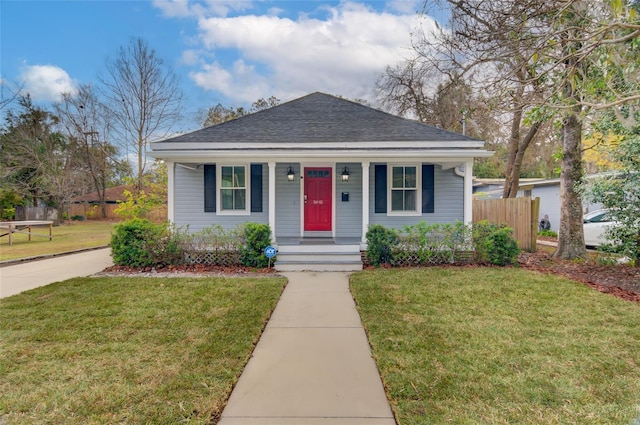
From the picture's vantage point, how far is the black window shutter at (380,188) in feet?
30.0

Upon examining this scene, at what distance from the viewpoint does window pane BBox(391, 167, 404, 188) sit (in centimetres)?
921

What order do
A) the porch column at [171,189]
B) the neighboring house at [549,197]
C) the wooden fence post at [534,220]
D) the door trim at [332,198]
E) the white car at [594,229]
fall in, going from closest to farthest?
the porch column at [171,189]
the door trim at [332,198]
the wooden fence post at [534,220]
the white car at [594,229]
the neighboring house at [549,197]

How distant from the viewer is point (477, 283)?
19.7 ft

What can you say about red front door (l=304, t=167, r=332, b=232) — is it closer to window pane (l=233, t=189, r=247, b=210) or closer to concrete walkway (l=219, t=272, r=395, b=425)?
window pane (l=233, t=189, r=247, b=210)

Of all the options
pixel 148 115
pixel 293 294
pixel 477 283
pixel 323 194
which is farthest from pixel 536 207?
pixel 148 115

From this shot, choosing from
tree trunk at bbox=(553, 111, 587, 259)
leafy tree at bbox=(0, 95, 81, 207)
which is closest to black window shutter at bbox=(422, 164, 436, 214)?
tree trunk at bbox=(553, 111, 587, 259)

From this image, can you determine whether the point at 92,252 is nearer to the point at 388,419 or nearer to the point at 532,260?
the point at 388,419

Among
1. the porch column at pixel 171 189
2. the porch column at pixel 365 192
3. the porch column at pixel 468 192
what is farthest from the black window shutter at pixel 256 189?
the porch column at pixel 468 192

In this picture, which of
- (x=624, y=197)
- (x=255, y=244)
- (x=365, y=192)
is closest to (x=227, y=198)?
(x=255, y=244)

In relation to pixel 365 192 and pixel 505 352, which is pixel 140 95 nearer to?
pixel 365 192

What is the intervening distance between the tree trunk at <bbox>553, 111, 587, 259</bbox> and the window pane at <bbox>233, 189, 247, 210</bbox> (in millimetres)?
8655

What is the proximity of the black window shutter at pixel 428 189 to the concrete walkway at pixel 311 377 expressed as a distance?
17.9 ft

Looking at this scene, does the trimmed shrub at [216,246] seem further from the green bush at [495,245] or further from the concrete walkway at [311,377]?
the green bush at [495,245]

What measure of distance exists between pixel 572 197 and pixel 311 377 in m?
8.66
